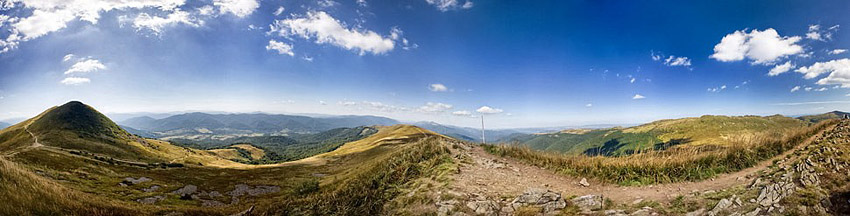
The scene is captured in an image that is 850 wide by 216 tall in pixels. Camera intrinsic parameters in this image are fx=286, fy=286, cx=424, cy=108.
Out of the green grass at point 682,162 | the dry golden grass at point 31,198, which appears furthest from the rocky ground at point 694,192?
the dry golden grass at point 31,198

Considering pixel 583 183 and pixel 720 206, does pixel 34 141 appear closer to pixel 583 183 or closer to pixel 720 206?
pixel 583 183

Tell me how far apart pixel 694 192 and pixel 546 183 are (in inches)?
154

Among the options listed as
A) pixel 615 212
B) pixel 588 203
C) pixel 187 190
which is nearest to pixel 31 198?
pixel 588 203

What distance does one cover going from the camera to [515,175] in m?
11.2

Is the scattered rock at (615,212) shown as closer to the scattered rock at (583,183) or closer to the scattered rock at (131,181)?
the scattered rock at (583,183)

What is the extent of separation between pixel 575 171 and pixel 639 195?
2.84 metres

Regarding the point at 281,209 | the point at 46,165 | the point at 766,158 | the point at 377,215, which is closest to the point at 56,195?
the point at 281,209

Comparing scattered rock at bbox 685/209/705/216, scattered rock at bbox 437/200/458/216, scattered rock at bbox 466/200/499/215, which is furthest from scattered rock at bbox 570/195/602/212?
scattered rock at bbox 437/200/458/216

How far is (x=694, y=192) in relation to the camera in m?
7.35

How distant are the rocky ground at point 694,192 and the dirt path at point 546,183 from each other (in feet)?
0.07

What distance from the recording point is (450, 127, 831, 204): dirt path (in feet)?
25.6

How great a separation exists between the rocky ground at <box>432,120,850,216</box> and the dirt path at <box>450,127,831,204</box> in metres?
A: 0.02

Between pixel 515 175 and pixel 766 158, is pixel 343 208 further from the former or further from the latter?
pixel 766 158

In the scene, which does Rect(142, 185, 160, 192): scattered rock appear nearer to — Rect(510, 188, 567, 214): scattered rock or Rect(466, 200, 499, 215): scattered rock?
Rect(466, 200, 499, 215): scattered rock
